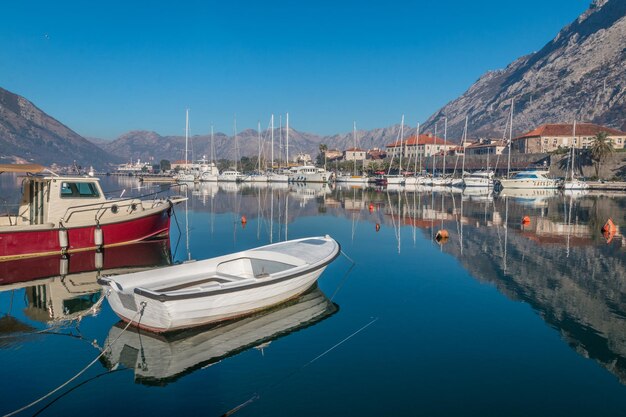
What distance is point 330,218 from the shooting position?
40875 millimetres

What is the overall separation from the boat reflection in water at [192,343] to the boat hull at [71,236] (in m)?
11.2

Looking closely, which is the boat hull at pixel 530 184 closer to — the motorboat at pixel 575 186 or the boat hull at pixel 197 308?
the motorboat at pixel 575 186

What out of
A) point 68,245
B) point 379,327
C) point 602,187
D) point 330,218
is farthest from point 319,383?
point 602,187

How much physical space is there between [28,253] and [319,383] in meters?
17.2

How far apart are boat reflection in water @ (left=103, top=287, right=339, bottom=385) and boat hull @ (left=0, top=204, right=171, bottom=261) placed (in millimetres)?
11153

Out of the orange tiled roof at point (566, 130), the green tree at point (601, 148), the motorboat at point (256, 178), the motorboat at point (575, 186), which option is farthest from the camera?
the orange tiled roof at point (566, 130)

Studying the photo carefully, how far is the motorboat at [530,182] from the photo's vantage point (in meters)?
86.0

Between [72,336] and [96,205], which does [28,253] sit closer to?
[96,205]

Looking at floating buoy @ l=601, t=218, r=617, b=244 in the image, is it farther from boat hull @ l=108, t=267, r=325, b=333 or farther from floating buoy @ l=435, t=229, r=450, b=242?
boat hull @ l=108, t=267, r=325, b=333

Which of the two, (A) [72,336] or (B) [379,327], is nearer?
(A) [72,336]

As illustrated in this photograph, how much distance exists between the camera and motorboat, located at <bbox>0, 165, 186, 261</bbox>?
20.6 m

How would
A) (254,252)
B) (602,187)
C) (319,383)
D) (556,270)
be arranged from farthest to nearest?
(602,187) < (556,270) < (254,252) < (319,383)

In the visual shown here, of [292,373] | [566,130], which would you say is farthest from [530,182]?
[292,373]

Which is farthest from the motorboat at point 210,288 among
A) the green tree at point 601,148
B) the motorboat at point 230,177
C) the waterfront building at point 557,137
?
the waterfront building at point 557,137
